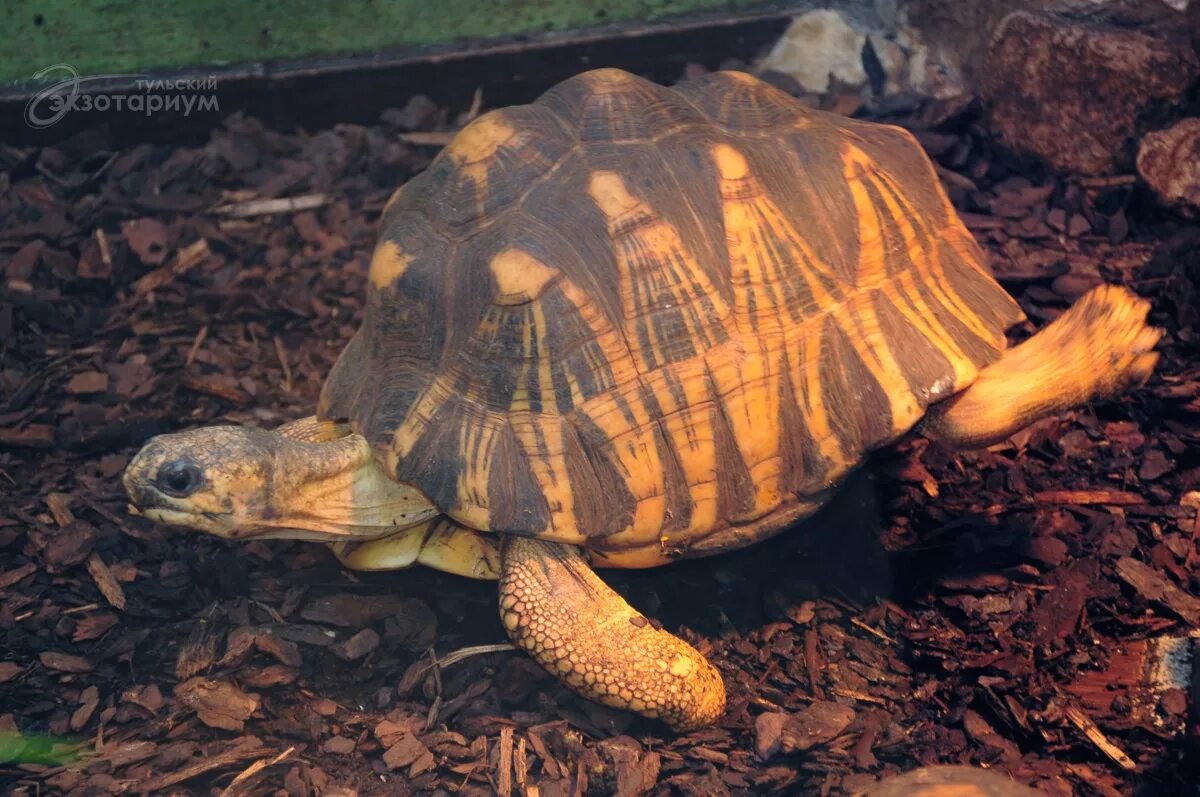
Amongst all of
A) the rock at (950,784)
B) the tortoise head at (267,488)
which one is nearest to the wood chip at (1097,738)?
the rock at (950,784)

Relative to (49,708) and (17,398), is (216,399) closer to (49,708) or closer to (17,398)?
(17,398)

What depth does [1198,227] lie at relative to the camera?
13.3ft

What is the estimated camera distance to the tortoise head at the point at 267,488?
3.12m

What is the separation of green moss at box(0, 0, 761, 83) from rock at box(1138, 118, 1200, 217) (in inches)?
95.5

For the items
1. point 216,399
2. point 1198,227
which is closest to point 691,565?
point 216,399

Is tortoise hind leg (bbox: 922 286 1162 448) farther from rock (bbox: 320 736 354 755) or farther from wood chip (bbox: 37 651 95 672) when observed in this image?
wood chip (bbox: 37 651 95 672)

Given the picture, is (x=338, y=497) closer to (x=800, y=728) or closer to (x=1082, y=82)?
(x=800, y=728)

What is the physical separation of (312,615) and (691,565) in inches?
53.6

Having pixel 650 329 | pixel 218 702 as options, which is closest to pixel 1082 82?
pixel 650 329

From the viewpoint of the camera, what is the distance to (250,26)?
5.00 meters

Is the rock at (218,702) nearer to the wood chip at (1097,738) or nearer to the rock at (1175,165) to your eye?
the wood chip at (1097,738)

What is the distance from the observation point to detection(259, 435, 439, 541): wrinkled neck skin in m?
3.30

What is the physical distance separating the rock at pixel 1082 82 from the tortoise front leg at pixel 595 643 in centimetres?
291

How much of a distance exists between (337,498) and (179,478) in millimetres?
513
